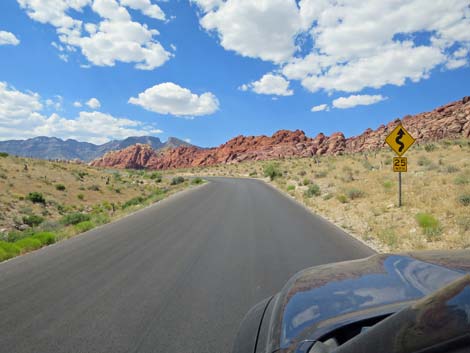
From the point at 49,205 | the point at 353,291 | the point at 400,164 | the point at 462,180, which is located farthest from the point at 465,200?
the point at 49,205

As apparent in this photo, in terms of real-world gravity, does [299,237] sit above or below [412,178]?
below

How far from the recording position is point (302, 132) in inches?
7643

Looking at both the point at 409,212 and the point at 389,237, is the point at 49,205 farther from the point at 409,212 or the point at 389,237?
the point at 389,237

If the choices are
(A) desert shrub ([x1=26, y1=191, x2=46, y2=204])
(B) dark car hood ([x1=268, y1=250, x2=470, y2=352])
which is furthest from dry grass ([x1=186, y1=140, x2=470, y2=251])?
(A) desert shrub ([x1=26, y1=191, x2=46, y2=204])

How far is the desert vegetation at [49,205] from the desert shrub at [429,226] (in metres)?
10.3

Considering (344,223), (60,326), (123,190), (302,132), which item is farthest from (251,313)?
(302,132)

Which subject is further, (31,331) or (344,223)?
(344,223)

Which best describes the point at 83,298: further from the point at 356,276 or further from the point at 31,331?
the point at 356,276

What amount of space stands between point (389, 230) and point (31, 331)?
898 cm

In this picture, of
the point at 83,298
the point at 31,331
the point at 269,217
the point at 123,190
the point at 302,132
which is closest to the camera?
the point at 31,331

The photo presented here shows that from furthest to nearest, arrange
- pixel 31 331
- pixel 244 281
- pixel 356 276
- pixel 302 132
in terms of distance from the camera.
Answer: pixel 302 132 < pixel 244 281 < pixel 31 331 < pixel 356 276

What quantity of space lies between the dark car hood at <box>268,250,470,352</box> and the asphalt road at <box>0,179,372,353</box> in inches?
64.8

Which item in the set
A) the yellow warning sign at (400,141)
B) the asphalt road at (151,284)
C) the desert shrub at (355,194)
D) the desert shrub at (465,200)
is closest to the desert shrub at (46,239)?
the asphalt road at (151,284)

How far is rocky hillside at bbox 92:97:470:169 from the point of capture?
92.1 m
